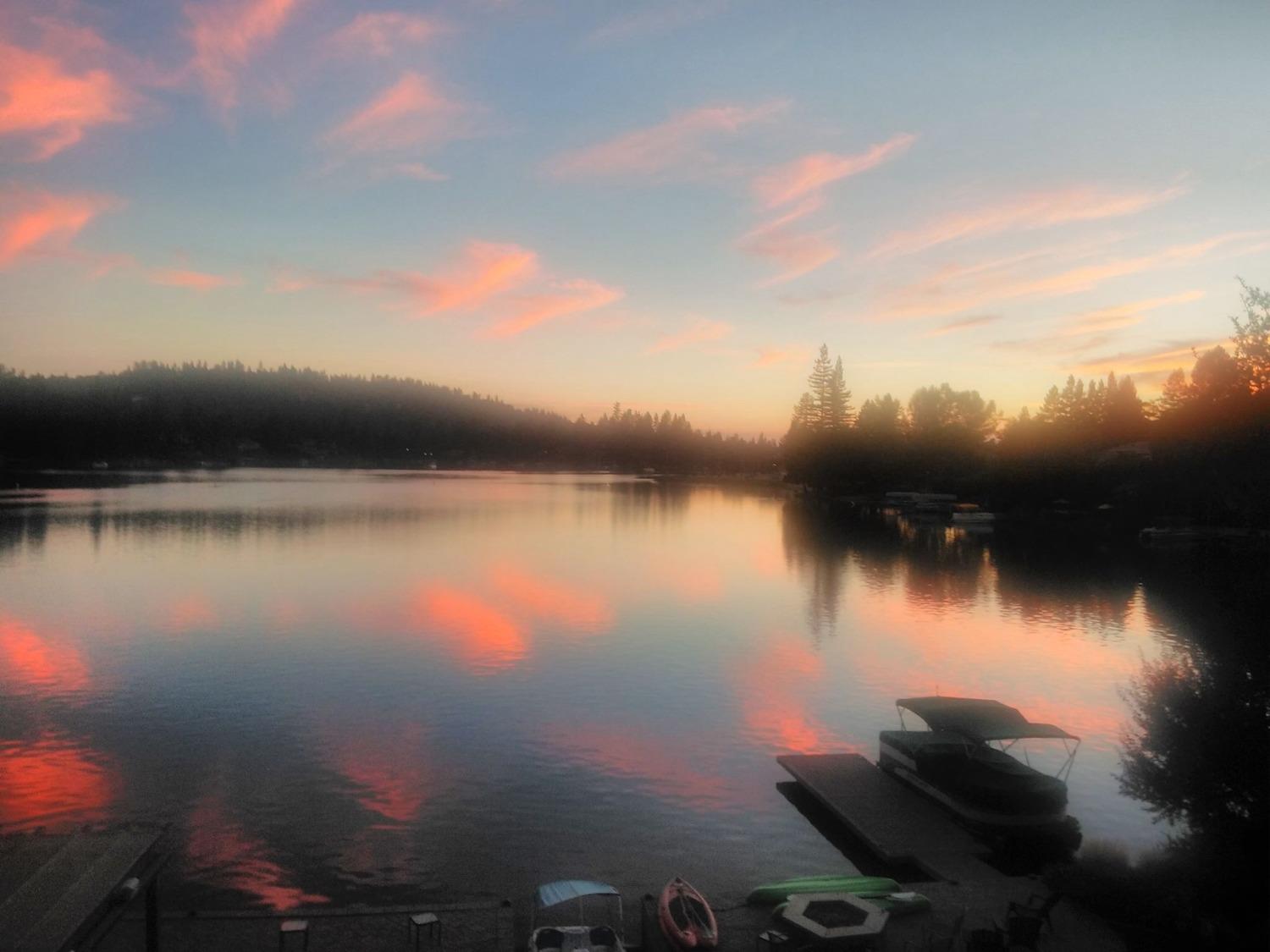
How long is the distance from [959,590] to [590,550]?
34.2 meters

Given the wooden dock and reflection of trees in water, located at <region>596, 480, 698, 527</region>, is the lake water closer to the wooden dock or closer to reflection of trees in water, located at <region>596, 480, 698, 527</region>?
the wooden dock

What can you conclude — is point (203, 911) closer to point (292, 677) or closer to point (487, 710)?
point (487, 710)

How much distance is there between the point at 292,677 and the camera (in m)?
37.7

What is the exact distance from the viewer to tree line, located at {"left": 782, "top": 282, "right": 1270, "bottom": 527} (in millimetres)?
19766

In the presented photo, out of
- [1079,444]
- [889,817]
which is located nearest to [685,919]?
[889,817]

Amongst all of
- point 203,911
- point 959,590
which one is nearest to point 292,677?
point 203,911

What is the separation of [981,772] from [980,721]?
5.48ft

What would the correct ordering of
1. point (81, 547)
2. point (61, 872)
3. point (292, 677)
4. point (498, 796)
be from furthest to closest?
point (81, 547), point (292, 677), point (498, 796), point (61, 872)

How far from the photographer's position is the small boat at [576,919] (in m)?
14.6

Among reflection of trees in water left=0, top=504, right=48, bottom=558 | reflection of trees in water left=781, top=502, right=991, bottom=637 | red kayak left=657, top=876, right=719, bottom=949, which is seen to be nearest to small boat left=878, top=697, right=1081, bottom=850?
red kayak left=657, top=876, right=719, bottom=949

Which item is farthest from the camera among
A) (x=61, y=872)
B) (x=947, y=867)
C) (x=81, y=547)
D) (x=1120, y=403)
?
(x=1120, y=403)

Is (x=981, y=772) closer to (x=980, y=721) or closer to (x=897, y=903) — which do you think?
(x=980, y=721)

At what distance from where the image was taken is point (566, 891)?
51.8 feet

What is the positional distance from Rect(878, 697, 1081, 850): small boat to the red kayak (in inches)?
351
